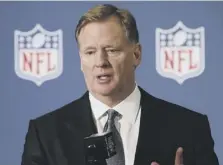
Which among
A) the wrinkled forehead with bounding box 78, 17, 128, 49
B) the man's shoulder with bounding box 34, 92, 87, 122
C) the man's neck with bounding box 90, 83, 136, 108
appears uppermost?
the wrinkled forehead with bounding box 78, 17, 128, 49

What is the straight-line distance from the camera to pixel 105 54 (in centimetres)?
147

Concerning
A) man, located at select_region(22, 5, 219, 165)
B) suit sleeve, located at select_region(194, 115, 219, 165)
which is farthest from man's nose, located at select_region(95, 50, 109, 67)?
suit sleeve, located at select_region(194, 115, 219, 165)

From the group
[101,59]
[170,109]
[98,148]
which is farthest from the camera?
[170,109]

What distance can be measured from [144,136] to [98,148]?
0.32 m

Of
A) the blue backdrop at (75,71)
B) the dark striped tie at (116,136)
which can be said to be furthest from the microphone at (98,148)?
the blue backdrop at (75,71)

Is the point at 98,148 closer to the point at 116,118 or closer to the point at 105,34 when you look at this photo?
the point at 116,118

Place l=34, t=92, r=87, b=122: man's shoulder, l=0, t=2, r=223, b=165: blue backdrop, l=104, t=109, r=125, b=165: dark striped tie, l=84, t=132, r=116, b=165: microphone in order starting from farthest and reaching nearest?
l=0, t=2, r=223, b=165: blue backdrop
l=34, t=92, r=87, b=122: man's shoulder
l=104, t=109, r=125, b=165: dark striped tie
l=84, t=132, r=116, b=165: microphone

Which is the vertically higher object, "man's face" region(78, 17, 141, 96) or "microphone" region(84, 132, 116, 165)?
"man's face" region(78, 17, 141, 96)

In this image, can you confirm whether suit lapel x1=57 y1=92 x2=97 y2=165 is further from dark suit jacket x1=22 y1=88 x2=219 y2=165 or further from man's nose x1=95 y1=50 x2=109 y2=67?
man's nose x1=95 y1=50 x2=109 y2=67

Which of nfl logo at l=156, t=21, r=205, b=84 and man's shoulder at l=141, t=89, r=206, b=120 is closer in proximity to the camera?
man's shoulder at l=141, t=89, r=206, b=120

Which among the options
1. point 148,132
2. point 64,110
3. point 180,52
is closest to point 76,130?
point 64,110

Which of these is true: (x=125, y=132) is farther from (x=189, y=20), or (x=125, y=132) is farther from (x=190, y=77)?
(x=189, y=20)

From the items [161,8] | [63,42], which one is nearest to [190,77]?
[161,8]

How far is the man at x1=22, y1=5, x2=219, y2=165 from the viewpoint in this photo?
58.2 inches
